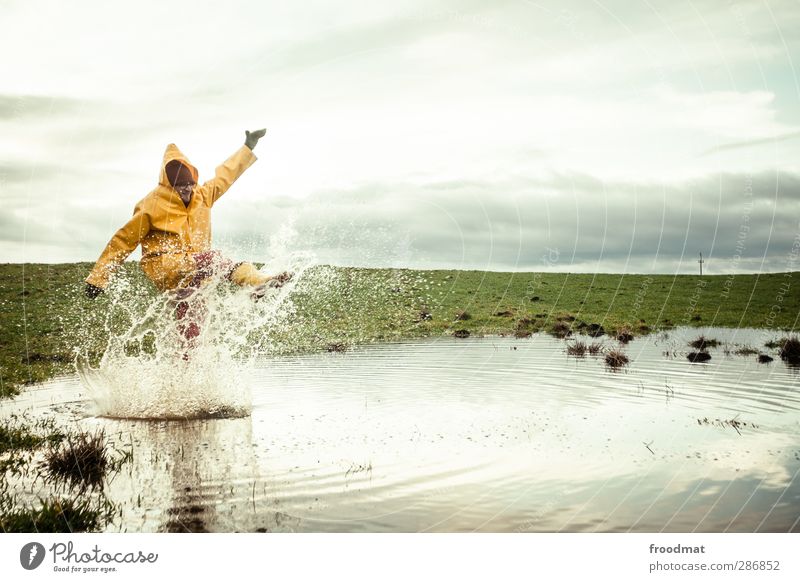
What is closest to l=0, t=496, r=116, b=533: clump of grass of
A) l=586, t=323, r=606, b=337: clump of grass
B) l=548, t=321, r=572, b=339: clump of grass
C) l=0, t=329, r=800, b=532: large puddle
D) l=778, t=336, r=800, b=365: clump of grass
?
l=0, t=329, r=800, b=532: large puddle

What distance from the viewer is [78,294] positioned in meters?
28.8

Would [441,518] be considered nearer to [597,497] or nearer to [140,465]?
[597,497]

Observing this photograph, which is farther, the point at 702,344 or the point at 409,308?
the point at 409,308

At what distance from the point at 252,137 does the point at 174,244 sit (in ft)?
6.29

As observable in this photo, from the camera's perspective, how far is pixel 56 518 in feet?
16.2

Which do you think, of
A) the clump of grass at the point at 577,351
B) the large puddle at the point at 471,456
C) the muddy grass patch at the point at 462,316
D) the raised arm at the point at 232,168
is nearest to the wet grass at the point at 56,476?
the large puddle at the point at 471,456

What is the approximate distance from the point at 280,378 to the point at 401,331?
11.0 m

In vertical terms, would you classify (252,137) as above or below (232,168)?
above
